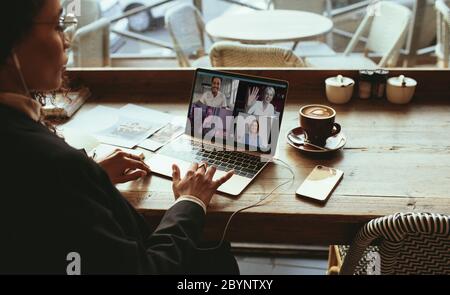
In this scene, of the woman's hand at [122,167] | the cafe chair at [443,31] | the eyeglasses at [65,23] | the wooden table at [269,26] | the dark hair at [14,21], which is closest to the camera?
the dark hair at [14,21]

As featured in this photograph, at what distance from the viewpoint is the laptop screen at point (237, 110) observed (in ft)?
4.11

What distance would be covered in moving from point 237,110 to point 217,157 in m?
0.15

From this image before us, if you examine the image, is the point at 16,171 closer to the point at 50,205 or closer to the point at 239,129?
the point at 50,205

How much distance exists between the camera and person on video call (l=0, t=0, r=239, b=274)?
751 millimetres

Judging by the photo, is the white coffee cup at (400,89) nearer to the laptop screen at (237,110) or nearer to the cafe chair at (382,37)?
the laptop screen at (237,110)

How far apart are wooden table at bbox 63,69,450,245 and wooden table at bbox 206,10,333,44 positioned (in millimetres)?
1765

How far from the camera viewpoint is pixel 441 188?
43.2 inches

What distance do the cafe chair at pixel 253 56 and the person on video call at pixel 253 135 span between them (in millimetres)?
777

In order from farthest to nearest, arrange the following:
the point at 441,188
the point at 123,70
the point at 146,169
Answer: the point at 123,70, the point at 146,169, the point at 441,188

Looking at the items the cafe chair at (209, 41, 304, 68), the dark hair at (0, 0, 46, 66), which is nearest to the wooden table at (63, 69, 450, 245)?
the cafe chair at (209, 41, 304, 68)

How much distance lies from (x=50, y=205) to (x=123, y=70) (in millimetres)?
1080
